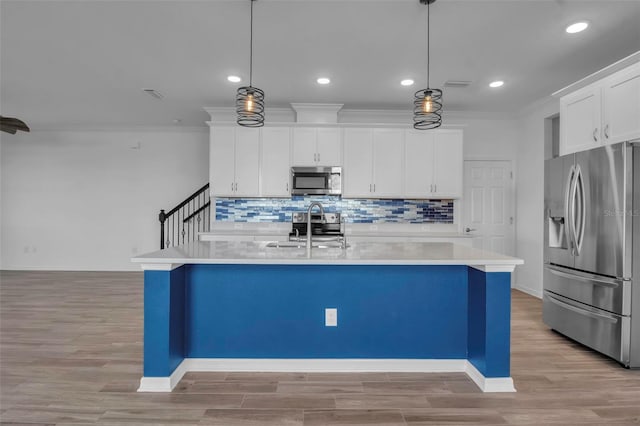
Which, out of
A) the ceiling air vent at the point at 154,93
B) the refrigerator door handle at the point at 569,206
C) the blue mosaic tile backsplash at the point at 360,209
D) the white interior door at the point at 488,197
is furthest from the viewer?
the white interior door at the point at 488,197

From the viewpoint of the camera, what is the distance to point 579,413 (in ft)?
7.37

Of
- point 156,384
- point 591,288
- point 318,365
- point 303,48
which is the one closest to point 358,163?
point 303,48

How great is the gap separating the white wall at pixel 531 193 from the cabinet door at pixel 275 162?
3.67 meters

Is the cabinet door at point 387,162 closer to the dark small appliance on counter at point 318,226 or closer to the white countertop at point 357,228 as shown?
the white countertop at point 357,228

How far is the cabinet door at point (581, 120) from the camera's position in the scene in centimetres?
333

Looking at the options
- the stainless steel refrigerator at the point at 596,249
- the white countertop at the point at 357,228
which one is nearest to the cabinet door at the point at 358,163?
the white countertop at the point at 357,228

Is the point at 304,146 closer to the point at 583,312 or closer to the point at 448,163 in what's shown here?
the point at 448,163

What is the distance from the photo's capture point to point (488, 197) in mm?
6051

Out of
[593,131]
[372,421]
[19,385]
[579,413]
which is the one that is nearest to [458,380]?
[579,413]

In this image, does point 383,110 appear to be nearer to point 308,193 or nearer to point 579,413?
point 308,193

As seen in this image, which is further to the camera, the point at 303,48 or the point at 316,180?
the point at 316,180

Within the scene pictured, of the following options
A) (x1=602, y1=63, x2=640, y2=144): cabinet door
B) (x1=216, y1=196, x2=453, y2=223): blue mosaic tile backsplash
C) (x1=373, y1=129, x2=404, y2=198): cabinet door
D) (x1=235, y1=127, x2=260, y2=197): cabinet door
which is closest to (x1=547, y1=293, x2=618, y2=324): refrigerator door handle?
(x1=602, y1=63, x2=640, y2=144): cabinet door

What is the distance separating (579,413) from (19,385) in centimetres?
367

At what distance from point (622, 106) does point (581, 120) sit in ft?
1.49
